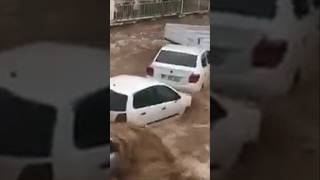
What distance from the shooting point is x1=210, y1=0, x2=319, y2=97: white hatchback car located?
1192mm

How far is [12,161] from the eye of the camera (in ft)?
4.84

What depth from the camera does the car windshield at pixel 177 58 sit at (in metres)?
2.22

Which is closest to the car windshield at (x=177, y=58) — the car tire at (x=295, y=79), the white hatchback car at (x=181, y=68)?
the white hatchback car at (x=181, y=68)

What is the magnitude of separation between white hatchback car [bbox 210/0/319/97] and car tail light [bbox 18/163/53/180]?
50 cm

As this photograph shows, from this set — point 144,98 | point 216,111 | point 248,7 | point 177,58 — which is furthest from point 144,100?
point 248,7

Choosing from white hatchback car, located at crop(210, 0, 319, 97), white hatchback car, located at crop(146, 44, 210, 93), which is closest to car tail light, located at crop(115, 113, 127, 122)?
white hatchback car, located at crop(146, 44, 210, 93)

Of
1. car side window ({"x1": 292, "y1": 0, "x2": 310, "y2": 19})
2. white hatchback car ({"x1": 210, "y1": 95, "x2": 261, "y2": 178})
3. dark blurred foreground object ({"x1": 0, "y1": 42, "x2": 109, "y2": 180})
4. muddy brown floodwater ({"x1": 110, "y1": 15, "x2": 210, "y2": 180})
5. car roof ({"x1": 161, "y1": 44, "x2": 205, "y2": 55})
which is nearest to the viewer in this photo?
car side window ({"x1": 292, "y1": 0, "x2": 310, "y2": 19})

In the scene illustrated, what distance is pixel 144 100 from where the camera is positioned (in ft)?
7.47

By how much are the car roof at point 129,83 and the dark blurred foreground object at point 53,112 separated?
2.02 ft

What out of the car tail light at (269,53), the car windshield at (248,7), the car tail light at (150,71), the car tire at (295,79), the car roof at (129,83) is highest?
the car windshield at (248,7)

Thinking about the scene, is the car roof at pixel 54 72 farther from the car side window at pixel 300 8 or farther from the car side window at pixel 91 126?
the car side window at pixel 300 8

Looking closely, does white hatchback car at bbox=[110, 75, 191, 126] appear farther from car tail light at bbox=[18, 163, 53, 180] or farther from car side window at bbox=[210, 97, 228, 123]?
car side window at bbox=[210, 97, 228, 123]

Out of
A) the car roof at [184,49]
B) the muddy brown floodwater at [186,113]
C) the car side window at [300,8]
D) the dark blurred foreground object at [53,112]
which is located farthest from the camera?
the car roof at [184,49]

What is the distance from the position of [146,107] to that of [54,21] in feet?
2.98
